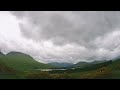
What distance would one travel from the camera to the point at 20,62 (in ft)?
25.1

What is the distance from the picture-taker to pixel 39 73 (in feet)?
24.0

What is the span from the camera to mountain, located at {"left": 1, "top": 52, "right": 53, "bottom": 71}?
7.38m

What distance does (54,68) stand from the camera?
7.52 m

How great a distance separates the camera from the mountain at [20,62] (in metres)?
7.38

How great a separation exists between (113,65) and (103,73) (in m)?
0.31
